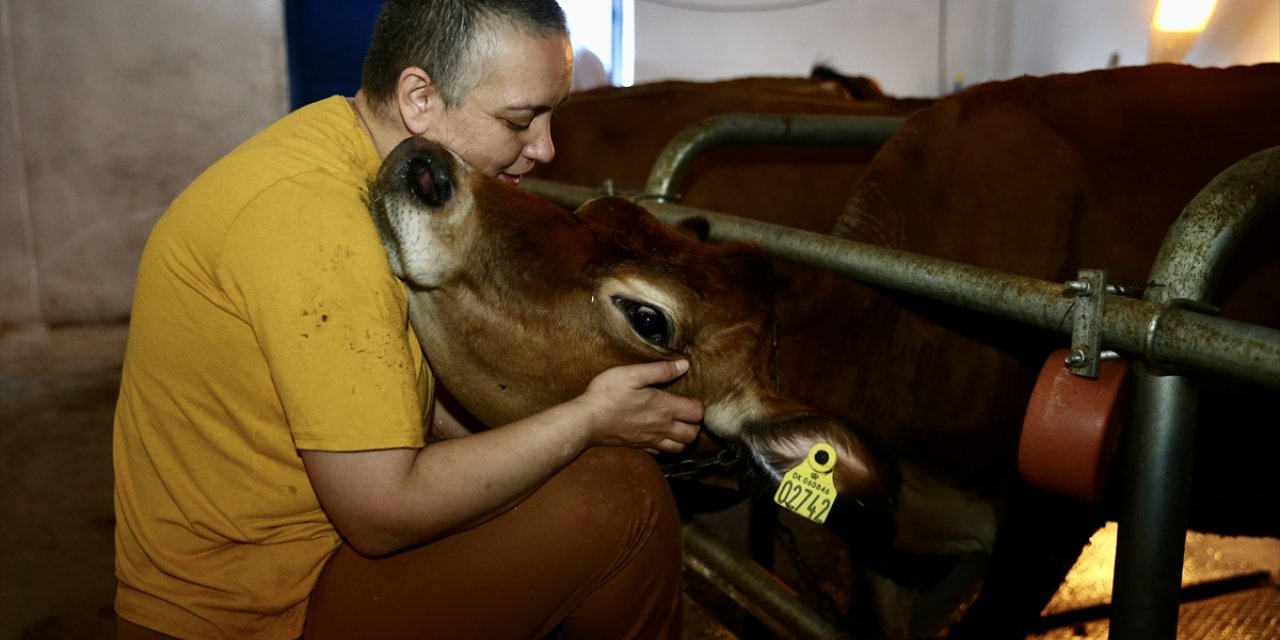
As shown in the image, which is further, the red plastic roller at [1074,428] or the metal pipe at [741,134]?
the metal pipe at [741,134]

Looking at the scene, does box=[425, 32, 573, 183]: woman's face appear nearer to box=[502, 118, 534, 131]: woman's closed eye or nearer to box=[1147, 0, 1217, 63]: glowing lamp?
box=[502, 118, 534, 131]: woman's closed eye

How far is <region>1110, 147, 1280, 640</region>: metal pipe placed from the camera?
3.87ft

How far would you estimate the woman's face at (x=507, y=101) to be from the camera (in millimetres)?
1607

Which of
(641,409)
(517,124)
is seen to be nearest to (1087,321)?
(641,409)

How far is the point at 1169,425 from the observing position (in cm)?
119

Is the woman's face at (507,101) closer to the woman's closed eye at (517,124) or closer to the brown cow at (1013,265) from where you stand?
the woman's closed eye at (517,124)

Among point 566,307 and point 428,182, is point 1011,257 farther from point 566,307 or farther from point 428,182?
point 428,182

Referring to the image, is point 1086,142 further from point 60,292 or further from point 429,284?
point 60,292

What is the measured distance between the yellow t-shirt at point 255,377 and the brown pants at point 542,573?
126 millimetres

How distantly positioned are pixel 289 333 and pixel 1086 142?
6.42 ft

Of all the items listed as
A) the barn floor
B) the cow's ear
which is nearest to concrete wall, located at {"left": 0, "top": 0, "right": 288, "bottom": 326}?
the barn floor

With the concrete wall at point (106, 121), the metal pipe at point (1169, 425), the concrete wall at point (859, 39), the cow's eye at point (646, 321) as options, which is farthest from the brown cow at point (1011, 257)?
the concrete wall at point (859, 39)

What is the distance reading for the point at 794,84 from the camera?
5.55 metres

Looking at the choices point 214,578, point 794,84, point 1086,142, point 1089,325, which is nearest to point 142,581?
point 214,578
